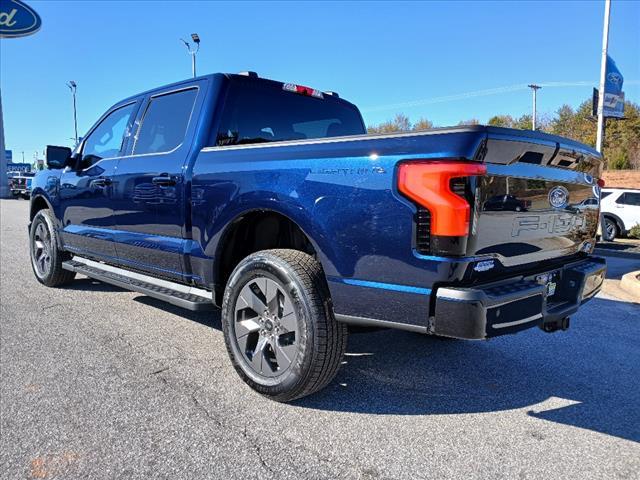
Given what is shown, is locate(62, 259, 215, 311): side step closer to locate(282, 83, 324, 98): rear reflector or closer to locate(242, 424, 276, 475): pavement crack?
locate(242, 424, 276, 475): pavement crack

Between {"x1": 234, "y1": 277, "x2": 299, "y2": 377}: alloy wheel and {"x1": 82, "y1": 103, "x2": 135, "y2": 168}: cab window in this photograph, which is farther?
{"x1": 82, "y1": 103, "x2": 135, "y2": 168}: cab window

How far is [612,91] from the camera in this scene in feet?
54.4

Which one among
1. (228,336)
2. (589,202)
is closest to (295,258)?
(228,336)

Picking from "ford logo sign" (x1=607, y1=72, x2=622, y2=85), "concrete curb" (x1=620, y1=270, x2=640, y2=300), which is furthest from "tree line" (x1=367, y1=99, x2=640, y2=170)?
"concrete curb" (x1=620, y1=270, x2=640, y2=300)

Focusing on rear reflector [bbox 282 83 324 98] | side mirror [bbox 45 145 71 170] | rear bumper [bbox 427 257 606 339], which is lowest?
rear bumper [bbox 427 257 606 339]

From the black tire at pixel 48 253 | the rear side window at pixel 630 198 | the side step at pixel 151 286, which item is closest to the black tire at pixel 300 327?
the side step at pixel 151 286

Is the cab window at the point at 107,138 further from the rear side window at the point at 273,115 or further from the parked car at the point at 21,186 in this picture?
the parked car at the point at 21,186

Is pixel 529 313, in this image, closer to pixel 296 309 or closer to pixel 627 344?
pixel 296 309

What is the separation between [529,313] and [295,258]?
50.0 inches

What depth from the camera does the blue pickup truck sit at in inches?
88.4

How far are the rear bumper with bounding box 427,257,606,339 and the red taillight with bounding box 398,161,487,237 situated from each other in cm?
29

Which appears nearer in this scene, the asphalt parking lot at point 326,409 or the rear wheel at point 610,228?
the asphalt parking lot at point 326,409

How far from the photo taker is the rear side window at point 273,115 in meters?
3.58

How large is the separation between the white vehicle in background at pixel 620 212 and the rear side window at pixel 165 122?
13.8m
